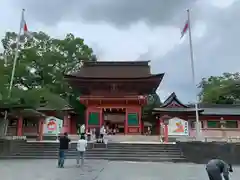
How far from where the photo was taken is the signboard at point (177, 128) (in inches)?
1128

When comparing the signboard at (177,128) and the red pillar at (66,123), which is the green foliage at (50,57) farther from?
the signboard at (177,128)

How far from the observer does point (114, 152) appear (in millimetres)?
21094

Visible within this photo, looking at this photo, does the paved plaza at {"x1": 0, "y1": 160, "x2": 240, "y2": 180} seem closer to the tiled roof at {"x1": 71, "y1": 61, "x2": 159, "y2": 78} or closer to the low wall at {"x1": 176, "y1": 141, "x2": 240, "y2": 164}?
the low wall at {"x1": 176, "y1": 141, "x2": 240, "y2": 164}

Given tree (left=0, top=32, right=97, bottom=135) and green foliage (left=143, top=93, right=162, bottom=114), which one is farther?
green foliage (left=143, top=93, right=162, bottom=114)

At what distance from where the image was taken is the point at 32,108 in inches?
952

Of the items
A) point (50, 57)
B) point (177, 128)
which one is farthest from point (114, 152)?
point (50, 57)

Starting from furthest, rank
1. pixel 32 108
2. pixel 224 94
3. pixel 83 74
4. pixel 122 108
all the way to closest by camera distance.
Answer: pixel 224 94 < pixel 83 74 < pixel 122 108 < pixel 32 108

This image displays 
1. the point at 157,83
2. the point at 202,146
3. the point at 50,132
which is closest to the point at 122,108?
the point at 157,83

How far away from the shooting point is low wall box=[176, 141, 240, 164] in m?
20.8

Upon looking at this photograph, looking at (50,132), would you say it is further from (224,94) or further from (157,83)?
(224,94)

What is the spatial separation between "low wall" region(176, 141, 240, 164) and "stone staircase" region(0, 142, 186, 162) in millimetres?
811

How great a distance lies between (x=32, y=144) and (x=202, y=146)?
1257 cm

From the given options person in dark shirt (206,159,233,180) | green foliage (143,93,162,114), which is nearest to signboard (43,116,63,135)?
green foliage (143,93,162,114)

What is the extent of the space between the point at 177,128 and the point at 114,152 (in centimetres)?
972
